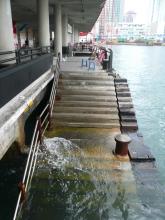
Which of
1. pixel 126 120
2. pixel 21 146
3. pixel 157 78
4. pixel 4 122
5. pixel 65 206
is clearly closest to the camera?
pixel 4 122

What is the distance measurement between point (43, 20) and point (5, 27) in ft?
23.4

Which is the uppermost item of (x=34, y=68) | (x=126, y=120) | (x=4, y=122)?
(x=34, y=68)

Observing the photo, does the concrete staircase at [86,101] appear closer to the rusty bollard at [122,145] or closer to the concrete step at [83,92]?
the concrete step at [83,92]

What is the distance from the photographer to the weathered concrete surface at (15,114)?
5.51 m

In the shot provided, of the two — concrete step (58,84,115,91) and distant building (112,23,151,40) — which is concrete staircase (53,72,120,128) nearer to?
concrete step (58,84,115,91)

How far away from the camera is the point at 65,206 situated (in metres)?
5.86

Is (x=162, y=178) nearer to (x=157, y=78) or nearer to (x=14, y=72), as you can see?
(x=14, y=72)

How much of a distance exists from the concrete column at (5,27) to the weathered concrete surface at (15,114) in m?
1.89

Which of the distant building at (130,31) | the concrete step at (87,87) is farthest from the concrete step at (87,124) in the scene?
the distant building at (130,31)

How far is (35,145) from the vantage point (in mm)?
7145

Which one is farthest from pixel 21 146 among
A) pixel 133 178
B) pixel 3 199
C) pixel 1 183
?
pixel 133 178

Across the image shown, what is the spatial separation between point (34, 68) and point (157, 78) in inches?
1027

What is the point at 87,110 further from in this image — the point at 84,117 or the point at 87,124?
the point at 87,124

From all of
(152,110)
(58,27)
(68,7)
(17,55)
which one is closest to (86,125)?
(17,55)
